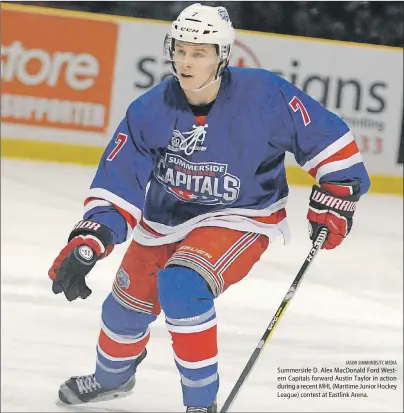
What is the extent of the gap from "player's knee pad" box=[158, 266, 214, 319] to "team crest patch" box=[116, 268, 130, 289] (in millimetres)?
185

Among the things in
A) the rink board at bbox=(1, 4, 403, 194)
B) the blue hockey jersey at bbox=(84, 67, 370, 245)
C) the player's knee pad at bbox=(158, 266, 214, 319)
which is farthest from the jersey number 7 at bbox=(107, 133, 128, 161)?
the rink board at bbox=(1, 4, 403, 194)

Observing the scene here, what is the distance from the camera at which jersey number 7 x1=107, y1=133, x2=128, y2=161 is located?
2027 millimetres

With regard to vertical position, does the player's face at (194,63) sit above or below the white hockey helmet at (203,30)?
below

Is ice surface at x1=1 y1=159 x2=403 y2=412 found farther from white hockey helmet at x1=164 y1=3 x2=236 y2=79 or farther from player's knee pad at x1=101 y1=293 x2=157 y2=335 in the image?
white hockey helmet at x1=164 y1=3 x2=236 y2=79

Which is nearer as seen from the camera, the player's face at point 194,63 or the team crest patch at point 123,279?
the player's face at point 194,63

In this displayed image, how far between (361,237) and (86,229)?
311cm

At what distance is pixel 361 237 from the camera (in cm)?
493

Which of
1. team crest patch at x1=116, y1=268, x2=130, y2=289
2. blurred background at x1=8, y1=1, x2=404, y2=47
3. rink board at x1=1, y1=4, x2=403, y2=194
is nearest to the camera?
team crest patch at x1=116, y1=268, x2=130, y2=289

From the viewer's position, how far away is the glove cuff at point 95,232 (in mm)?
1960

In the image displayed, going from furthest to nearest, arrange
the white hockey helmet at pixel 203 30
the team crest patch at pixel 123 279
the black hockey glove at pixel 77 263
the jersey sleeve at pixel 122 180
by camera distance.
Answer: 1. the team crest patch at pixel 123 279
2. the jersey sleeve at pixel 122 180
3. the black hockey glove at pixel 77 263
4. the white hockey helmet at pixel 203 30

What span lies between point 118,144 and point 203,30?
0.35 metres

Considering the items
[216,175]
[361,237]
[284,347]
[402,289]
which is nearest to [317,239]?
[216,175]

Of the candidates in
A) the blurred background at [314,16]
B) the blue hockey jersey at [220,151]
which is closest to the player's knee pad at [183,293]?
the blue hockey jersey at [220,151]

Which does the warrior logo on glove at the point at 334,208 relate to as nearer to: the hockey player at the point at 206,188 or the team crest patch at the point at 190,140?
the hockey player at the point at 206,188
